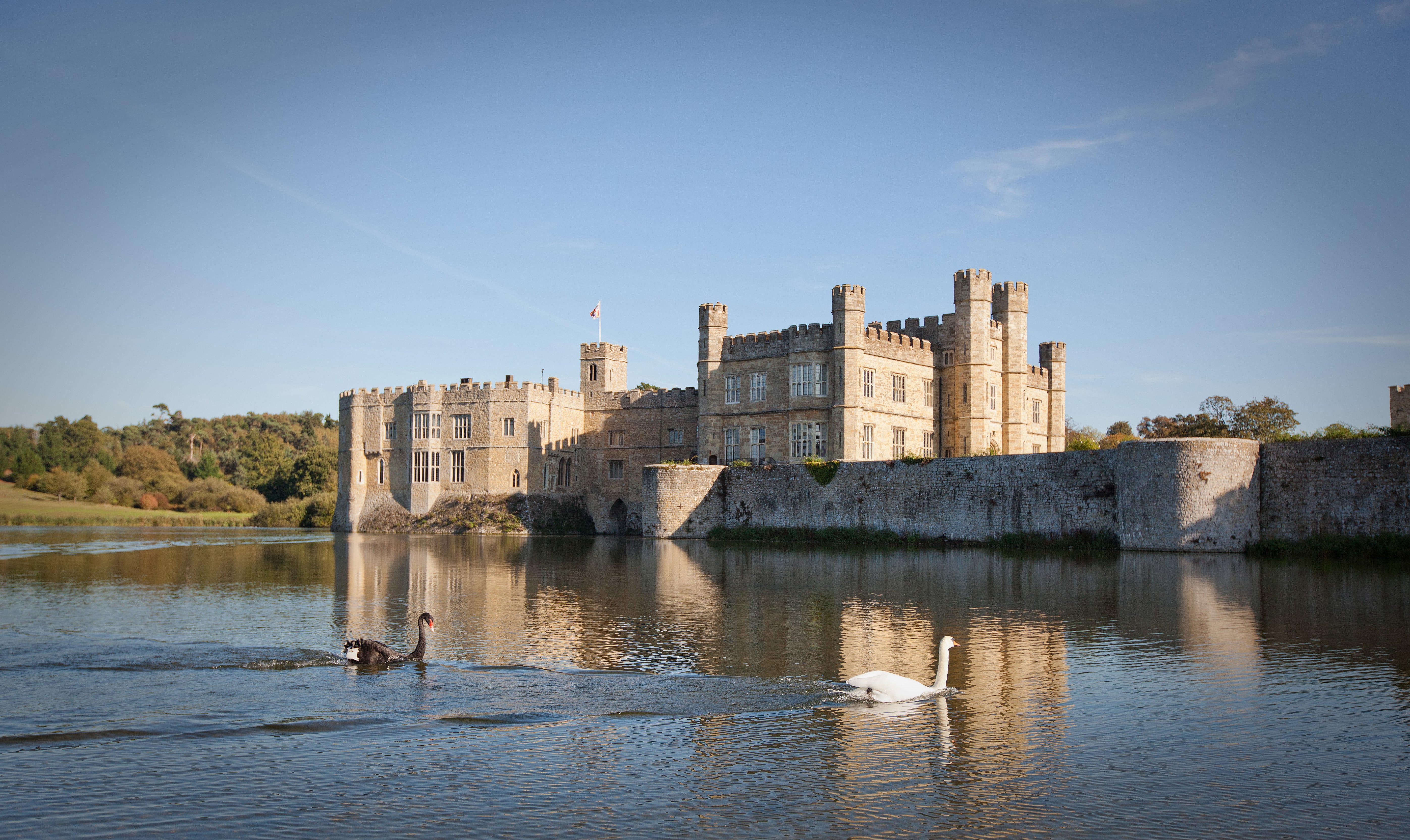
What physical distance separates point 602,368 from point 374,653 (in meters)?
49.6

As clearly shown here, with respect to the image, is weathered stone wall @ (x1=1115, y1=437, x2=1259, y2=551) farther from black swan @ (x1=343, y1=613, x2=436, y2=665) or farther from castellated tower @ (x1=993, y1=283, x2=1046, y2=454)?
black swan @ (x1=343, y1=613, x2=436, y2=665)

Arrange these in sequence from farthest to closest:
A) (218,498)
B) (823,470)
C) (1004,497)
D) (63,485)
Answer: (63,485) → (218,498) → (823,470) → (1004,497)

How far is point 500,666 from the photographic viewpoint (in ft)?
45.4

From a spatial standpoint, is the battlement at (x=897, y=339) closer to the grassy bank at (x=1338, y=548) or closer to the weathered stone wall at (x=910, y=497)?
the weathered stone wall at (x=910, y=497)

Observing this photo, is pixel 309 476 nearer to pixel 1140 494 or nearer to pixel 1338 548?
pixel 1140 494

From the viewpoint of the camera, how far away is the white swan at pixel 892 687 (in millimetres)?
11789

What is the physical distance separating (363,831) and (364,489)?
5663cm

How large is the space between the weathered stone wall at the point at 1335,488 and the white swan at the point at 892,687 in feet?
79.8

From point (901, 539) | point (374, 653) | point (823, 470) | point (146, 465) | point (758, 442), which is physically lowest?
point (901, 539)

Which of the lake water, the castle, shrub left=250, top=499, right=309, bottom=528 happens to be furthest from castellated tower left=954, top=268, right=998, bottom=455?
shrub left=250, top=499, right=309, bottom=528

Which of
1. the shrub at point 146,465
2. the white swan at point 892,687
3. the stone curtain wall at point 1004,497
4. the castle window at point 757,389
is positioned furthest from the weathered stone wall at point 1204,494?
the shrub at point 146,465

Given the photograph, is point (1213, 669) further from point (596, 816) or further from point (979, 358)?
point (979, 358)

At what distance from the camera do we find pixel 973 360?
50.4m

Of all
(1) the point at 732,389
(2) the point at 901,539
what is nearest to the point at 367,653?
(2) the point at 901,539
